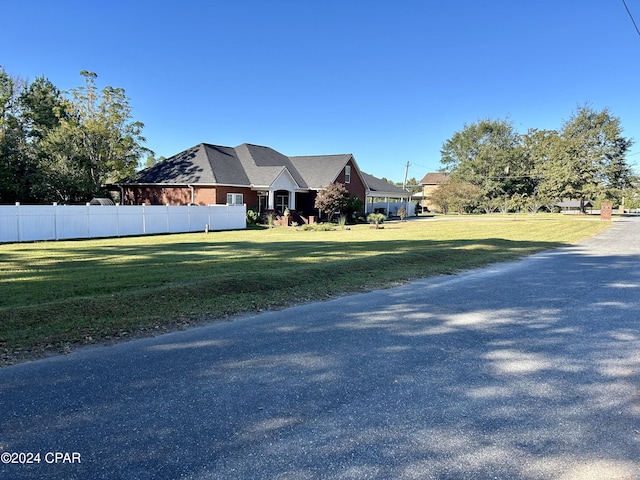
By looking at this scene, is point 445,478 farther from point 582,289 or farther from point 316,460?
point 582,289

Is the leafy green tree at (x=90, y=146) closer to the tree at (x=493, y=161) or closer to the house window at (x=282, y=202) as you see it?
the house window at (x=282, y=202)

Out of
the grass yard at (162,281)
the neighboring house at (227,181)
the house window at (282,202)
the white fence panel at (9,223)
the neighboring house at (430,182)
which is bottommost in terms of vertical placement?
the grass yard at (162,281)

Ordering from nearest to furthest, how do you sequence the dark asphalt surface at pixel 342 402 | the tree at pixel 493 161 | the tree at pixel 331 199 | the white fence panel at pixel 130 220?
the dark asphalt surface at pixel 342 402
the white fence panel at pixel 130 220
the tree at pixel 331 199
the tree at pixel 493 161

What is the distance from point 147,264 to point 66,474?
9.32 m

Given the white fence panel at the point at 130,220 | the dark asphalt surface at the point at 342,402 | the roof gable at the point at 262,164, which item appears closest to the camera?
the dark asphalt surface at the point at 342,402

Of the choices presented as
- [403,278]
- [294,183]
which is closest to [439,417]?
[403,278]

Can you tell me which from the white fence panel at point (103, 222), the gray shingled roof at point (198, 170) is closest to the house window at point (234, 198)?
the gray shingled roof at point (198, 170)

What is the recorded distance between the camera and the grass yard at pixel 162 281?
576cm

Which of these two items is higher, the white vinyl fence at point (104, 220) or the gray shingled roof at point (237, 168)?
the gray shingled roof at point (237, 168)

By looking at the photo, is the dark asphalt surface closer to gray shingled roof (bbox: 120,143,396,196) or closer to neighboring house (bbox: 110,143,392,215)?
neighboring house (bbox: 110,143,392,215)

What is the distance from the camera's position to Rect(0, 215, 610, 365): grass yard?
5762 mm

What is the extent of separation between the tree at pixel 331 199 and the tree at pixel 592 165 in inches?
1381

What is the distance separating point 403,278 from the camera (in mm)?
9977

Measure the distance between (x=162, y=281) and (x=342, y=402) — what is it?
619cm
